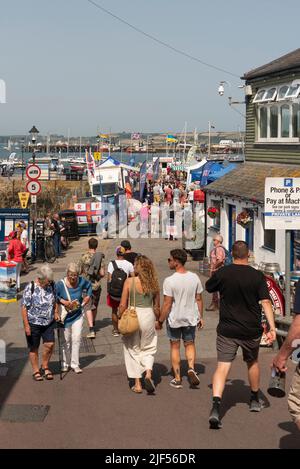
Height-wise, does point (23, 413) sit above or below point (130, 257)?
below

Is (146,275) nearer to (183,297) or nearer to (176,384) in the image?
(183,297)

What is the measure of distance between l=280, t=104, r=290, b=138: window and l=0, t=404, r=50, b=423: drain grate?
11.2 m

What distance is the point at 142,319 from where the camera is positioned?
8.23 metres

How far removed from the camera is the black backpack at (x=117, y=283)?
10422 millimetres

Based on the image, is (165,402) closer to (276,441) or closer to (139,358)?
(139,358)

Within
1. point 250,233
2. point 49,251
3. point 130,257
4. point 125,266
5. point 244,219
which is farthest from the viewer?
point 49,251

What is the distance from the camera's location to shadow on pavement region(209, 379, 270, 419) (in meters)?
7.62

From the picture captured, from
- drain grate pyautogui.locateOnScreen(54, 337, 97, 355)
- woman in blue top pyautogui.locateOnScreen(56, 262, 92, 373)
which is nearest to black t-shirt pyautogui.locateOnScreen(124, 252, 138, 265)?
drain grate pyautogui.locateOnScreen(54, 337, 97, 355)

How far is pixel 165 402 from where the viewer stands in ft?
25.6

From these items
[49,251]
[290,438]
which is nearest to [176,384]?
[290,438]

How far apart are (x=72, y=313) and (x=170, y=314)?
1539mm

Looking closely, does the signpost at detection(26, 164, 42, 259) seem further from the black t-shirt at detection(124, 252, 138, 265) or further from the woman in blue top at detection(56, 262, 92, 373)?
the woman in blue top at detection(56, 262, 92, 373)

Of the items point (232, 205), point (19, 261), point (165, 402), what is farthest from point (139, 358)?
point (232, 205)

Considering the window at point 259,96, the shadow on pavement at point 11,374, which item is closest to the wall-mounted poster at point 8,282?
the shadow on pavement at point 11,374
